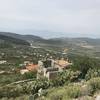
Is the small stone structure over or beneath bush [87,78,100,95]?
beneath

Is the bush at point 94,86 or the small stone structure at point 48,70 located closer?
the bush at point 94,86

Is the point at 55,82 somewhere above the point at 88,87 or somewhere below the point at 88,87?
below

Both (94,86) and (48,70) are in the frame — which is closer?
(94,86)

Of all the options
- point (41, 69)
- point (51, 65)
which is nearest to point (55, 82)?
point (41, 69)

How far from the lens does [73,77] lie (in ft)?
136

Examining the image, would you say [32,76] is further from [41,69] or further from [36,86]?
[36,86]

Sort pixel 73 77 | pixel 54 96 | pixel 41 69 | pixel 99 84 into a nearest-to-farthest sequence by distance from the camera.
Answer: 1. pixel 54 96
2. pixel 99 84
3. pixel 73 77
4. pixel 41 69

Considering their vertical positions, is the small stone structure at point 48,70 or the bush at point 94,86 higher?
the bush at point 94,86

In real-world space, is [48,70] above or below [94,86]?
below

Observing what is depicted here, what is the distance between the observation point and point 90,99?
65.2ft

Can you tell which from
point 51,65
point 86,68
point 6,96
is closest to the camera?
point 6,96

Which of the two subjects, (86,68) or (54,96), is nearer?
(54,96)

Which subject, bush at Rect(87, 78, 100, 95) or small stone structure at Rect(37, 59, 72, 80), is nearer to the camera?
bush at Rect(87, 78, 100, 95)

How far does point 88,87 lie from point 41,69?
33.1 meters
